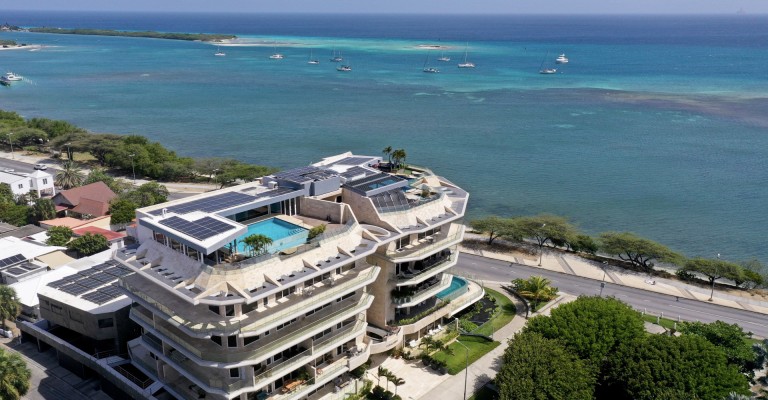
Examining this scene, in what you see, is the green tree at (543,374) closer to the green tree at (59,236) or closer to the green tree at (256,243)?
the green tree at (256,243)

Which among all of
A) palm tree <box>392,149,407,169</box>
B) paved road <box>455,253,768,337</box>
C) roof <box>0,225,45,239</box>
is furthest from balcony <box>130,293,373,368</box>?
roof <box>0,225,45,239</box>

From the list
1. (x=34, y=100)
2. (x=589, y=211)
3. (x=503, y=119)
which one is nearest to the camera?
(x=589, y=211)

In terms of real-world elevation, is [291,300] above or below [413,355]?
above

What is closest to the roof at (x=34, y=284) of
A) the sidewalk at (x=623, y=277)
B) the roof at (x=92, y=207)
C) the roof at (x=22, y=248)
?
the roof at (x=22, y=248)

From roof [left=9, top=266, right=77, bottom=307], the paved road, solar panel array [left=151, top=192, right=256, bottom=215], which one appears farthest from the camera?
the paved road

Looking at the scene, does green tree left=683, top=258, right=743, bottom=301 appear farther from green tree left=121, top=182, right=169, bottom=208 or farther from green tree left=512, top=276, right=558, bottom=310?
green tree left=121, top=182, right=169, bottom=208

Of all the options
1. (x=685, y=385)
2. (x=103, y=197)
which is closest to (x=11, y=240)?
(x=103, y=197)

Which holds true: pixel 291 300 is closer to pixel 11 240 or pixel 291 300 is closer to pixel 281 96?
pixel 11 240
